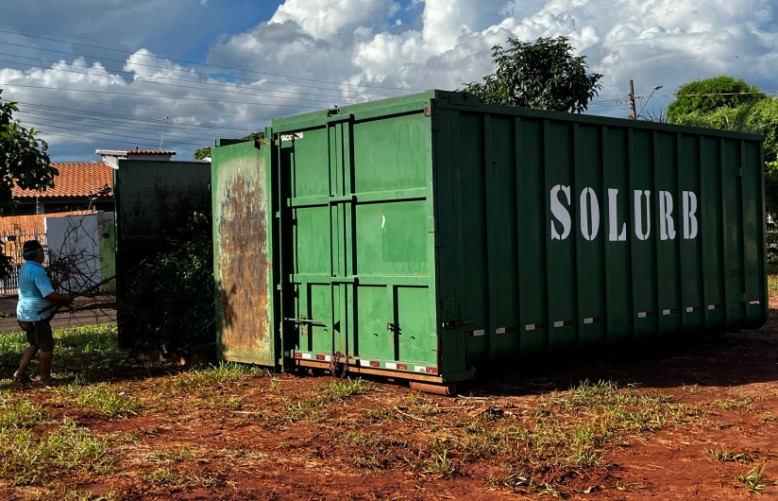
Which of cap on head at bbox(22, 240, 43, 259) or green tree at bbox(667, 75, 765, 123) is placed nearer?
cap on head at bbox(22, 240, 43, 259)

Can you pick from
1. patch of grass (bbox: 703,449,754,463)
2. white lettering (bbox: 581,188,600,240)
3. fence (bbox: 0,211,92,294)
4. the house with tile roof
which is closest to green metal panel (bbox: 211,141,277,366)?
white lettering (bbox: 581,188,600,240)

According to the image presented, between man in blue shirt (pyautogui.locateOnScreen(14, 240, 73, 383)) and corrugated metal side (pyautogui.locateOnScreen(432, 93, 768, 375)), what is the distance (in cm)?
460

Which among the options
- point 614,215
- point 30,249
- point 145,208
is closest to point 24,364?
point 30,249

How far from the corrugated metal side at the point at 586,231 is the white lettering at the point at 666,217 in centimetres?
1

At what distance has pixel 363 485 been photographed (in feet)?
17.9

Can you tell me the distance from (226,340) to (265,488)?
485cm

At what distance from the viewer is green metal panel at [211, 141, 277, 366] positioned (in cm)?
952

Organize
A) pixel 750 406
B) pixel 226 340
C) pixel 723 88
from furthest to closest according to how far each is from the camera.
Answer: pixel 723 88, pixel 226 340, pixel 750 406

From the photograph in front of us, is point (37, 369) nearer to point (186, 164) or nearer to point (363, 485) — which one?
point (186, 164)

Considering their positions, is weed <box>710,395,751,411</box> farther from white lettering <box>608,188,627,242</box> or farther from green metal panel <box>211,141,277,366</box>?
green metal panel <box>211,141,277,366</box>

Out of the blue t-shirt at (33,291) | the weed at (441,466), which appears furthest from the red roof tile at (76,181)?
the weed at (441,466)

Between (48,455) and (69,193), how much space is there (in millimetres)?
33962

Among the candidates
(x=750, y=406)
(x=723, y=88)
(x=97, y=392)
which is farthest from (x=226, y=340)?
(x=723, y=88)

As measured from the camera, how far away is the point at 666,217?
10414 millimetres
